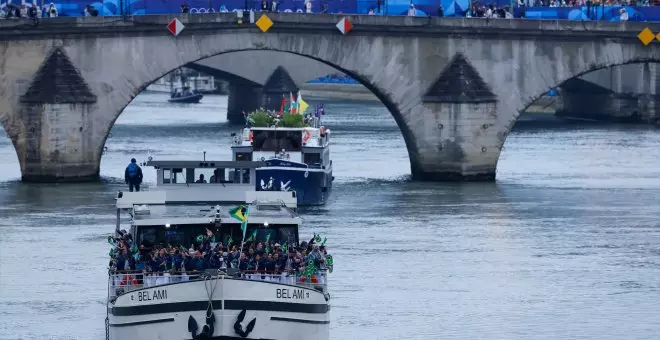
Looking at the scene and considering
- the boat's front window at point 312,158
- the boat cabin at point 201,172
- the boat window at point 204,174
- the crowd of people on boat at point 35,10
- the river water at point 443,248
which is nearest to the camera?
the river water at point 443,248

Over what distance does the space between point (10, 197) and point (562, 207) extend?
22839 millimetres

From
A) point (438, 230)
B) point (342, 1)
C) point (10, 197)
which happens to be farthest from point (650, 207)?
point (10, 197)

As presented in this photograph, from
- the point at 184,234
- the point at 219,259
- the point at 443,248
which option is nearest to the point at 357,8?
the point at 443,248

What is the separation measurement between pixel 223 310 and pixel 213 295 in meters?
0.38

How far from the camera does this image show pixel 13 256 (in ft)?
190

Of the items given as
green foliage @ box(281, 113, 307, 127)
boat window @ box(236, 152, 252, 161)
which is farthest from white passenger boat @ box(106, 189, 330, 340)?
green foliage @ box(281, 113, 307, 127)

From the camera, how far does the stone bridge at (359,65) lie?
7750 centimetres

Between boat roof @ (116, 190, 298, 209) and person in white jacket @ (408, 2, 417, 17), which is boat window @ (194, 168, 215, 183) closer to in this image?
boat roof @ (116, 190, 298, 209)

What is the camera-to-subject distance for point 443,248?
197ft

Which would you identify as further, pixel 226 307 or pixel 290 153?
pixel 290 153

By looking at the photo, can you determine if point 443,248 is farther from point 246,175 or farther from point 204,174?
point 204,174

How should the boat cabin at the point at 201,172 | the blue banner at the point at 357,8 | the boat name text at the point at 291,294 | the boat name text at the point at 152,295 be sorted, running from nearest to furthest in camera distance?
the boat name text at the point at 152,295 < the boat name text at the point at 291,294 < the boat cabin at the point at 201,172 < the blue banner at the point at 357,8

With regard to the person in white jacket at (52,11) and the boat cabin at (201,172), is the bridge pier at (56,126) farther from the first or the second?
the boat cabin at (201,172)

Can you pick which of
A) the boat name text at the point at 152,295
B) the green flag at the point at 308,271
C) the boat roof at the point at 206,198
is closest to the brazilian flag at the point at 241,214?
the green flag at the point at 308,271
